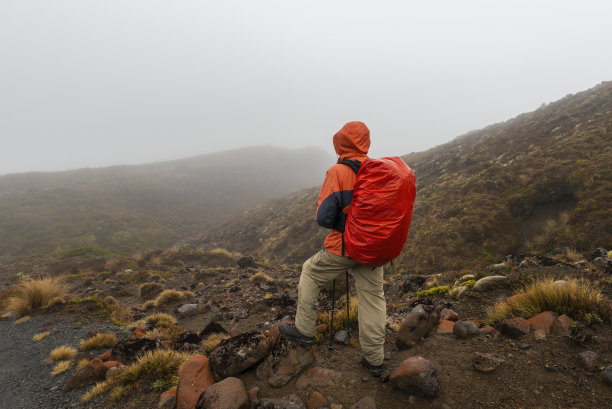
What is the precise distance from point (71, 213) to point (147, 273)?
27797 millimetres

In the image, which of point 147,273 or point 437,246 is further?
point 147,273

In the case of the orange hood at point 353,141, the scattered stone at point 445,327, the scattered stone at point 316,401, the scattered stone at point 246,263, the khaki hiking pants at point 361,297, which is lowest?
the scattered stone at point 246,263

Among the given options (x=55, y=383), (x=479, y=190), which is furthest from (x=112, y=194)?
(x=479, y=190)

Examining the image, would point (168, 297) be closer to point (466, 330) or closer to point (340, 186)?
point (340, 186)

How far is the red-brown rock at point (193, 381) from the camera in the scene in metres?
3.37

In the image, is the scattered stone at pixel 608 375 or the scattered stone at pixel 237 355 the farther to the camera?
the scattered stone at pixel 237 355

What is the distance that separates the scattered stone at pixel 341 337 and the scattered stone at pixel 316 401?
126cm

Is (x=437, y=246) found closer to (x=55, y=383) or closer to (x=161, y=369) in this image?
(x=161, y=369)

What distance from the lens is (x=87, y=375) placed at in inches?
176

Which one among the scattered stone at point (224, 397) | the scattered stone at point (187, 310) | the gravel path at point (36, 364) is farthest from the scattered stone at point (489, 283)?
the scattered stone at point (187, 310)

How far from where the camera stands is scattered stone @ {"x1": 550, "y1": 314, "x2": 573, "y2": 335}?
3.30 m

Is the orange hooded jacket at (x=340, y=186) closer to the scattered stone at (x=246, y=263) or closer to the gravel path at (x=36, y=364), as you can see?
the gravel path at (x=36, y=364)

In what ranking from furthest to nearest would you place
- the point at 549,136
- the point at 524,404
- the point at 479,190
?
the point at 549,136
the point at 479,190
the point at 524,404

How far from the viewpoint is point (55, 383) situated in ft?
15.0
